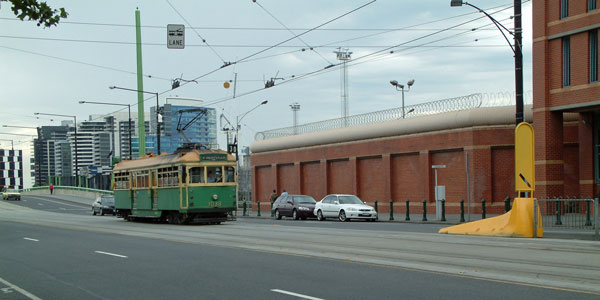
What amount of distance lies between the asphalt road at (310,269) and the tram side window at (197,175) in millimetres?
8743

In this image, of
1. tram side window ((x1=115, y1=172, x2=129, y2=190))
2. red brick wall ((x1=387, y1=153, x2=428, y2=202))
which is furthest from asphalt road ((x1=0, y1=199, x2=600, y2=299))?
red brick wall ((x1=387, y1=153, x2=428, y2=202))

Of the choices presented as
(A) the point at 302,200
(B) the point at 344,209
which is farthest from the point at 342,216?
(A) the point at 302,200

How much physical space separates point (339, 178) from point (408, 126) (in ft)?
26.5

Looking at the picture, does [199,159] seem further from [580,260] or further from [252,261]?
[580,260]

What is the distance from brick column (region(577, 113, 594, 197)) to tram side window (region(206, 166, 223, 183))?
54.3ft

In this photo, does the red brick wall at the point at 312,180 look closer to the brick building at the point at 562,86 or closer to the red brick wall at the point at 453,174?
the red brick wall at the point at 453,174

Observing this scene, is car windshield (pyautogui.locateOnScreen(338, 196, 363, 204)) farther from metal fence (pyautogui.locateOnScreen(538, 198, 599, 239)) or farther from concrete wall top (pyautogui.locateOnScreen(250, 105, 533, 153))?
metal fence (pyautogui.locateOnScreen(538, 198, 599, 239))

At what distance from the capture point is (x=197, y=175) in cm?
2778

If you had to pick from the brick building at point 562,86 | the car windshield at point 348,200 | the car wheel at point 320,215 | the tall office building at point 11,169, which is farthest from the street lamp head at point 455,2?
the tall office building at point 11,169

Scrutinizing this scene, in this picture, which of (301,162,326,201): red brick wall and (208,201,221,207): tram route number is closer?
(208,201,221,207): tram route number

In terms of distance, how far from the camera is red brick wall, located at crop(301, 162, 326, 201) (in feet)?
150

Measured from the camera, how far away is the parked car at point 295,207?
115 ft

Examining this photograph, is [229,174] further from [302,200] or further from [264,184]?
[264,184]

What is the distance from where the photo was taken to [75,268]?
13328 mm
